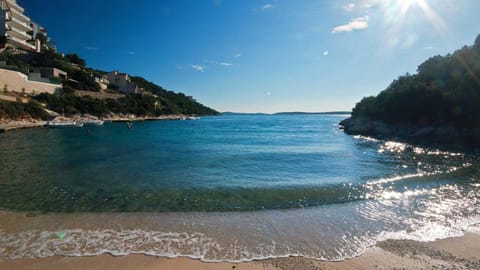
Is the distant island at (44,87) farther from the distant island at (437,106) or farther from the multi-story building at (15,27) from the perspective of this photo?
the distant island at (437,106)

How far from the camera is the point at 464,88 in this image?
27641 millimetres

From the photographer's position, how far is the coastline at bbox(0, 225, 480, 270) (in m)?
4.50

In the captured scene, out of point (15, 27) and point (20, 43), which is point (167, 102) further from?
point (15, 27)

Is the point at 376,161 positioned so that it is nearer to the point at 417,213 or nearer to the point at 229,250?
the point at 417,213

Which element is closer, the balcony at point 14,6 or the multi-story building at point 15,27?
the multi-story building at point 15,27

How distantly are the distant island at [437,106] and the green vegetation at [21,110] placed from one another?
56.2m

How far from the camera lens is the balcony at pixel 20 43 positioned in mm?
61531

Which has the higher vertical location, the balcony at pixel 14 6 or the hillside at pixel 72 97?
the balcony at pixel 14 6

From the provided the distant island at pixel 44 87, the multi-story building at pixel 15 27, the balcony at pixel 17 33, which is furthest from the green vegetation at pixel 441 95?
the balcony at pixel 17 33

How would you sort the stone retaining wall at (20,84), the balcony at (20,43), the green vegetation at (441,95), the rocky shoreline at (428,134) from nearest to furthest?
the rocky shoreline at (428,134)
the green vegetation at (441,95)
the stone retaining wall at (20,84)
the balcony at (20,43)

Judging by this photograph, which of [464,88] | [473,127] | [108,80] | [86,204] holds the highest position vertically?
[108,80]

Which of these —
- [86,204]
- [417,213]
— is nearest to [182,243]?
[86,204]

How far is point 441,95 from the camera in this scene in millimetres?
31625

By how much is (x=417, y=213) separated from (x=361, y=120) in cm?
4456
